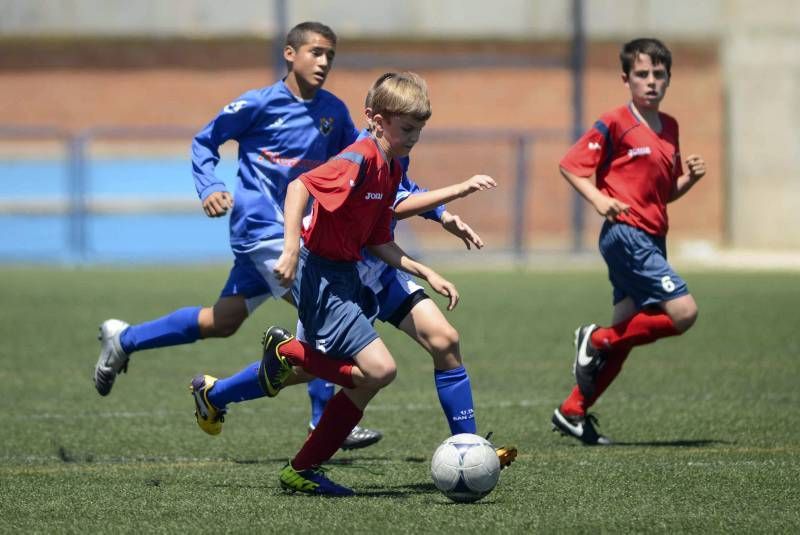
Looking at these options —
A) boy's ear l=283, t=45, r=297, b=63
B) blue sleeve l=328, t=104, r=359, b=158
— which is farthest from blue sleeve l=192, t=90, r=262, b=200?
blue sleeve l=328, t=104, r=359, b=158

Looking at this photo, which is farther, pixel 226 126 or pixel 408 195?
pixel 226 126

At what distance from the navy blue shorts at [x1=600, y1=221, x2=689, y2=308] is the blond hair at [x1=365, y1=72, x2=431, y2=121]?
1.95 m

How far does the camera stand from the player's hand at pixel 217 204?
6.51m

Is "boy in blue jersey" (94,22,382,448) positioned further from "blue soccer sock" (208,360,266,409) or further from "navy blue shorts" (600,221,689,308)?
"navy blue shorts" (600,221,689,308)

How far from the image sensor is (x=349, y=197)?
563cm

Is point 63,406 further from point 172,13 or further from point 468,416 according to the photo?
point 172,13

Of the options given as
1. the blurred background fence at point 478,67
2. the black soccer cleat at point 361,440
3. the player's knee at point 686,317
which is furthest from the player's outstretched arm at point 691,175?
the blurred background fence at point 478,67

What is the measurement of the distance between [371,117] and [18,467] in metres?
2.25

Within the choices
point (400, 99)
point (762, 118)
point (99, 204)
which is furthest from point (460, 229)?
point (762, 118)

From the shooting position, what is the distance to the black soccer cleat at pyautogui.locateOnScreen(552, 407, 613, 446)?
7035 mm

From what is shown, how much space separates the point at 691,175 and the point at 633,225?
0.42 m

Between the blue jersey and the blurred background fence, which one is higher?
the blue jersey

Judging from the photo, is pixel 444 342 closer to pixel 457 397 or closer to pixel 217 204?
pixel 457 397

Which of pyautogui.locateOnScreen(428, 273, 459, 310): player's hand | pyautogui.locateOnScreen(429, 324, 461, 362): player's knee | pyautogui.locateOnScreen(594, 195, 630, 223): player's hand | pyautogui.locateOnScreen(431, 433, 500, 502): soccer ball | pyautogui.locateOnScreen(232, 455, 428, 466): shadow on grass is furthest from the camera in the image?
pyautogui.locateOnScreen(594, 195, 630, 223): player's hand
